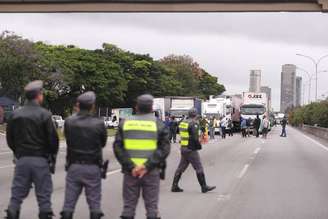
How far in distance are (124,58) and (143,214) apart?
84.5 meters

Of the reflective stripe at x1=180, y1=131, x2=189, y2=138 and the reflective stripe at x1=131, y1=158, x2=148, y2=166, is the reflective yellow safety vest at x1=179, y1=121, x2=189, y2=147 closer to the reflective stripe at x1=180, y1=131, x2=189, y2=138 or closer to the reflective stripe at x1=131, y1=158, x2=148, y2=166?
the reflective stripe at x1=180, y1=131, x2=189, y2=138

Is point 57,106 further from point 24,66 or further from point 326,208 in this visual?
point 326,208

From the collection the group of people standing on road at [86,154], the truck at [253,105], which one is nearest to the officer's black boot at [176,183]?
the group of people standing on road at [86,154]

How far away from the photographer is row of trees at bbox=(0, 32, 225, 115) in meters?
54.6

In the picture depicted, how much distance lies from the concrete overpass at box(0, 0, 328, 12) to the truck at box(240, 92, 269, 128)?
33.6 m

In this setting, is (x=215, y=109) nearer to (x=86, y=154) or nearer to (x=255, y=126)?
(x=255, y=126)

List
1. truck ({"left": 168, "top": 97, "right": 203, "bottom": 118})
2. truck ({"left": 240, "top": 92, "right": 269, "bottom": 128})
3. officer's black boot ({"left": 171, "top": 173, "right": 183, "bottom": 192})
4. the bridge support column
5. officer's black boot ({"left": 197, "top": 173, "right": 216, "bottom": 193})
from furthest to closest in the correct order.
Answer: truck ({"left": 240, "top": 92, "right": 269, "bottom": 128}) → truck ({"left": 168, "top": 97, "right": 203, "bottom": 118}) → the bridge support column → officer's black boot ({"left": 171, "top": 173, "right": 183, "bottom": 192}) → officer's black boot ({"left": 197, "top": 173, "right": 216, "bottom": 193})

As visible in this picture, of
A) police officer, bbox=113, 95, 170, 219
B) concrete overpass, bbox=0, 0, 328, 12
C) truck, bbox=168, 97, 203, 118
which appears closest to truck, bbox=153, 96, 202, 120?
truck, bbox=168, 97, 203, 118

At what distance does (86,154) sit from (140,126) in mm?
688

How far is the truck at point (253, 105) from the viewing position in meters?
59.6

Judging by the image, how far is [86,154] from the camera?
7.82 meters

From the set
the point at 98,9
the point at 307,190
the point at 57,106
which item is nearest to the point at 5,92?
the point at 57,106

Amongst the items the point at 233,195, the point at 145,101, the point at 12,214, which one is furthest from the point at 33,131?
the point at 233,195

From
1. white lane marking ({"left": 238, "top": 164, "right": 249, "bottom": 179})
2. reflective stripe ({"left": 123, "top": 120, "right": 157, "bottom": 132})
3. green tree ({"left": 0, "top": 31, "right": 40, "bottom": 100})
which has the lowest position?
white lane marking ({"left": 238, "top": 164, "right": 249, "bottom": 179})
